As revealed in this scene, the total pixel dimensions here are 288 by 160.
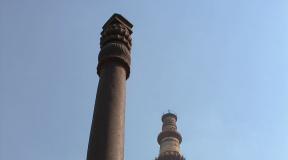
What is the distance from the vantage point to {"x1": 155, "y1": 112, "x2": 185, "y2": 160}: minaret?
44.0 meters

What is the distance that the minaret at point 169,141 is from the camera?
44.0m

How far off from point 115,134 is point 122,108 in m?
0.79

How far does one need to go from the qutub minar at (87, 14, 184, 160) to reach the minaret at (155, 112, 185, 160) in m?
35.5

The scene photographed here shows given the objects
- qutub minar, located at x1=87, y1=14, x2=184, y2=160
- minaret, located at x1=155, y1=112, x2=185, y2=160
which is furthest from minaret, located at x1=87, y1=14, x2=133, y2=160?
minaret, located at x1=155, y1=112, x2=185, y2=160

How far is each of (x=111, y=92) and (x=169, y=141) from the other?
126 feet

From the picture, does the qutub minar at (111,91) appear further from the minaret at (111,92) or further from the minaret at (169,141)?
the minaret at (169,141)

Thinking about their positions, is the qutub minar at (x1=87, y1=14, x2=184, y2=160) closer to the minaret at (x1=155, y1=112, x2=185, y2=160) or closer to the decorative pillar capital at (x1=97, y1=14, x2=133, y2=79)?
the decorative pillar capital at (x1=97, y1=14, x2=133, y2=79)

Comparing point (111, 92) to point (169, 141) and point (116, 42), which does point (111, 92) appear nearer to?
point (116, 42)

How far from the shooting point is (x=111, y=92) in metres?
8.00

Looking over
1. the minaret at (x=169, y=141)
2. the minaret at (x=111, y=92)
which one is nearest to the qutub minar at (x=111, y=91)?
the minaret at (x=111, y=92)

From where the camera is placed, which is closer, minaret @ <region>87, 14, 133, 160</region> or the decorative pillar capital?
minaret @ <region>87, 14, 133, 160</region>

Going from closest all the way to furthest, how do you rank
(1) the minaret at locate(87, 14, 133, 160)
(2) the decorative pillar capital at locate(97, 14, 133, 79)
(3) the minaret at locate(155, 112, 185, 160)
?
(1) the minaret at locate(87, 14, 133, 160)
(2) the decorative pillar capital at locate(97, 14, 133, 79)
(3) the minaret at locate(155, 112, 185, 160)

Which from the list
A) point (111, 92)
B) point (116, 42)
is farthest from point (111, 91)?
point (116, 42)

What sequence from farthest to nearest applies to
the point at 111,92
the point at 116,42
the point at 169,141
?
the point at 169,141
the point at 116,42
the point at 111,92
